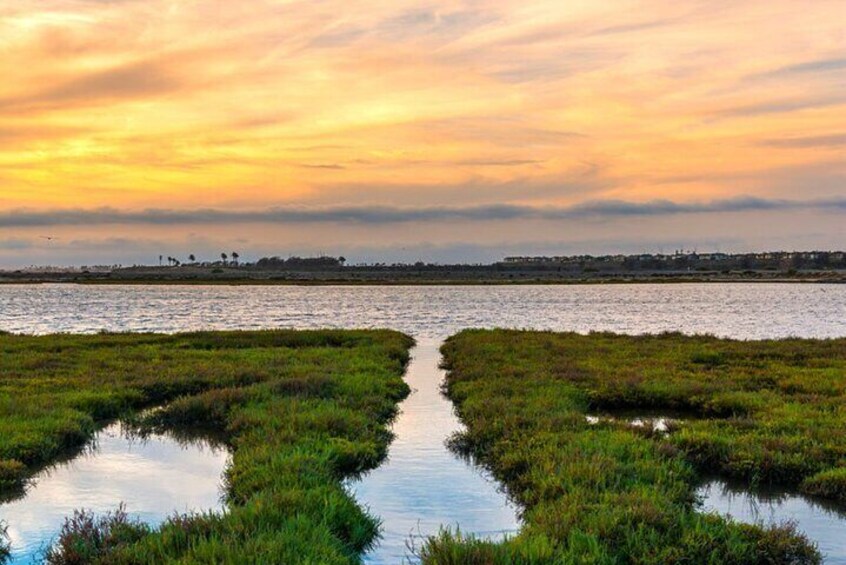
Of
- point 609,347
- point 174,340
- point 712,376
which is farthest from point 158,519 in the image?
point 174,340

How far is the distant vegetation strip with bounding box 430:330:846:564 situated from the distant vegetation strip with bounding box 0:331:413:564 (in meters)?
2.14

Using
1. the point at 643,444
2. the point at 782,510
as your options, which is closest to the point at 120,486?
the point at 643,444

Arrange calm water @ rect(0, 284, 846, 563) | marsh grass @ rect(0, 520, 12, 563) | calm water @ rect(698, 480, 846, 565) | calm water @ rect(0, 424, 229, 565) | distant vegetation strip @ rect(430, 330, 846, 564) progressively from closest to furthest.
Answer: distant vegetation strip @ rect(430, 330, 846, 564) → marsh grass @ rect(0, 520, 12, 563) → calm water @ rect(698, 480, 846, 565) → calm water @ rect(0, 424, 229, 565) → calm water @ rect(0, 284, 846, 563)

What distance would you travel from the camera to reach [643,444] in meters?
15.4

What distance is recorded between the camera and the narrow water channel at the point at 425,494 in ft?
38.3

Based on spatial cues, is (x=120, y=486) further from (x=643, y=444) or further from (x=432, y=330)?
(x=432, y=330)

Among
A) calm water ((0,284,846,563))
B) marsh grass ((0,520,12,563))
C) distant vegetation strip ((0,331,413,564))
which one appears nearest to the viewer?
distant vegetation strip ((0,331,413,564))

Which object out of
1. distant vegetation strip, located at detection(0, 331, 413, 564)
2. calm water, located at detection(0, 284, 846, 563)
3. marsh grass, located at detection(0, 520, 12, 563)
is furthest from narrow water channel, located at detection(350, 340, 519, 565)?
marsh grass, located at detection(0, 520, 12, 563)

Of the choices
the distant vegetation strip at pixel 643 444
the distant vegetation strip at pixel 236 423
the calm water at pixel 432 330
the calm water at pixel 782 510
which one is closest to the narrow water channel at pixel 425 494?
the calm water at pixel 432 330

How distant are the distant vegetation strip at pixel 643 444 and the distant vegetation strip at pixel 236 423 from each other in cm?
214

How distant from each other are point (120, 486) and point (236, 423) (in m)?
4.06

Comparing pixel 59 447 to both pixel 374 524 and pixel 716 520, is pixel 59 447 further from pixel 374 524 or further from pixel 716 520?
pixel 716 520

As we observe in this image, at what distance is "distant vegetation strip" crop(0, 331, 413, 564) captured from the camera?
9.86 metres

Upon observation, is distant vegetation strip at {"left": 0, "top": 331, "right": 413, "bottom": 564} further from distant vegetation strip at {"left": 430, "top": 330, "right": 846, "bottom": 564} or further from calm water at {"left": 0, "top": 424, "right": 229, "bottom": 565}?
distant vegetation strip at {"left": 430, "top": 330, "right": 846, "bottom": 564}
